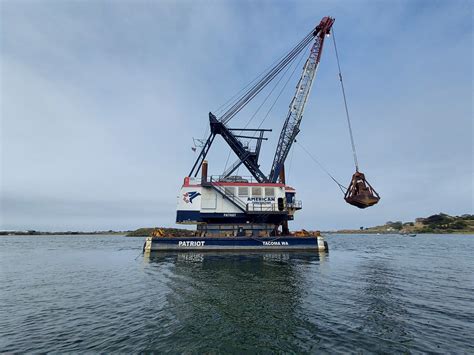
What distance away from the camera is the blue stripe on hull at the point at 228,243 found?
2823cm

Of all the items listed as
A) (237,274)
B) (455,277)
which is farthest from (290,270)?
(455,277)

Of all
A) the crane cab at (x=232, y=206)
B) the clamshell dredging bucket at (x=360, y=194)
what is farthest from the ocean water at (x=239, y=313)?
the crane cab at (x=232, y=206)

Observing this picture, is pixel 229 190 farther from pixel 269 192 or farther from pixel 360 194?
pixel 360 194

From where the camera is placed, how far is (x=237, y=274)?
17.4 metres

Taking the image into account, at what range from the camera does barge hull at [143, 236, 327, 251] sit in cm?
2823

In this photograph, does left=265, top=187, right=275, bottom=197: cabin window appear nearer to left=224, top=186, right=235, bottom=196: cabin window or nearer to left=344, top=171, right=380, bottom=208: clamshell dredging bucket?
left=224, top=186, right=235, bottom=196: cabin window

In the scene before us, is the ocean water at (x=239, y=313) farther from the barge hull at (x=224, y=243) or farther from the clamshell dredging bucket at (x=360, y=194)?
the barge hull at (x=224, y=243)

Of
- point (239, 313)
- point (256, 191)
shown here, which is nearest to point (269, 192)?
point (256, 191)

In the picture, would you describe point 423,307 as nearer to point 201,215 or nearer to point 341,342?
point 341,342

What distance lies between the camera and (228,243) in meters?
28.5

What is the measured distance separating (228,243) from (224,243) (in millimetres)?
441

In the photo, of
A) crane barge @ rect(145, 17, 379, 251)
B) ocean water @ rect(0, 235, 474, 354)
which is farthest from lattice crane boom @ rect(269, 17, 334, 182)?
ocean water @ rect(0, 235, 474, 354)

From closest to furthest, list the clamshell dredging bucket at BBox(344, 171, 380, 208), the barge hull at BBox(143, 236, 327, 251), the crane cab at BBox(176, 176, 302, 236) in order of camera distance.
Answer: the clamshell dredging bucket at BBox(344, 171, 380, 208) < the barge hull at BBox(143, 236, 327, 251) < the crane cab at BBox(176, 176, 302, 236)

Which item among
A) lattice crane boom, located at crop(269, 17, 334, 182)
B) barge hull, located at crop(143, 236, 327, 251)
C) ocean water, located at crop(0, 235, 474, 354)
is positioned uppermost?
lattice crane boom, located at crop(269, 17, 334, 182)
